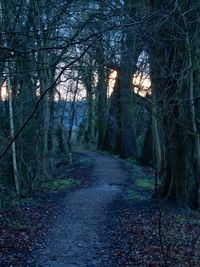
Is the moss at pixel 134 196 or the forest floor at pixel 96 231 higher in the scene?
the moss at pixel 134 196

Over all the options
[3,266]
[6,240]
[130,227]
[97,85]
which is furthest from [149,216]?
[97,85]

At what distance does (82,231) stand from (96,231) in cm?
32

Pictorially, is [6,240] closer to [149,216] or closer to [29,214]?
[29,214]

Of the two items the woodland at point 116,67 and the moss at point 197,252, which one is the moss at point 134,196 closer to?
the woodland at point 116,67

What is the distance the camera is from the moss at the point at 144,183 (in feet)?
53.2

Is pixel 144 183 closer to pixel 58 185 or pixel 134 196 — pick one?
pixel 134 196

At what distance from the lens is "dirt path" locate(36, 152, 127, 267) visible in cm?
809

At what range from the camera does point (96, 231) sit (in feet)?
33.0

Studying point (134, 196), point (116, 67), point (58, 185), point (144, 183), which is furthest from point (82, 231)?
point (144, 183)

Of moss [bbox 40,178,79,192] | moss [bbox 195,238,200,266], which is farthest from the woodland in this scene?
moss [bbox 195,238,200,266]

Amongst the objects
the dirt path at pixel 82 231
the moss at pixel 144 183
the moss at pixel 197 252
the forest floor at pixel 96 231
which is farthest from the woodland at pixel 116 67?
the moss at pixel 144 183

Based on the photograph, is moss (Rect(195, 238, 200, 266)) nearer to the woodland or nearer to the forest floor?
the forest floor

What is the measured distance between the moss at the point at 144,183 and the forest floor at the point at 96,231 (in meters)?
0.91

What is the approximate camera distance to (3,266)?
7703mm
